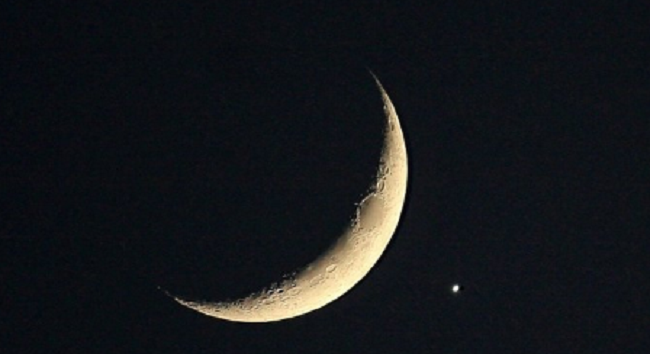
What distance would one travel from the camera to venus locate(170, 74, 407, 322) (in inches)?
240

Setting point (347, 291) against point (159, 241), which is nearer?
point (159, 241)

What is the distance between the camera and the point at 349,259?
622 cm

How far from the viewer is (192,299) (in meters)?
6.30

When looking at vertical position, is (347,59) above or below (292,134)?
above

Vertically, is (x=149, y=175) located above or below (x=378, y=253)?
above

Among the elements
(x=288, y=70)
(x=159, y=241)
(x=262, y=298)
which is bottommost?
(x=262, y=298)

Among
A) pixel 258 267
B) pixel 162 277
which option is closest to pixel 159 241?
pixel 162 277

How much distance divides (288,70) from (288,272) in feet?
4.53

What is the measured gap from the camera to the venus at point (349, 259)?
6094 mm

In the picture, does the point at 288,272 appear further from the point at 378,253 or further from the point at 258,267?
the point at 378,253

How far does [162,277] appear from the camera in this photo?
20.3 ft

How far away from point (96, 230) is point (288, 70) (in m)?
1.73

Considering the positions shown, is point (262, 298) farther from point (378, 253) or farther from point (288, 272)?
point (378, 253)

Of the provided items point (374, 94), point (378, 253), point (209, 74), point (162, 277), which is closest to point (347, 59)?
point (374, 94)
